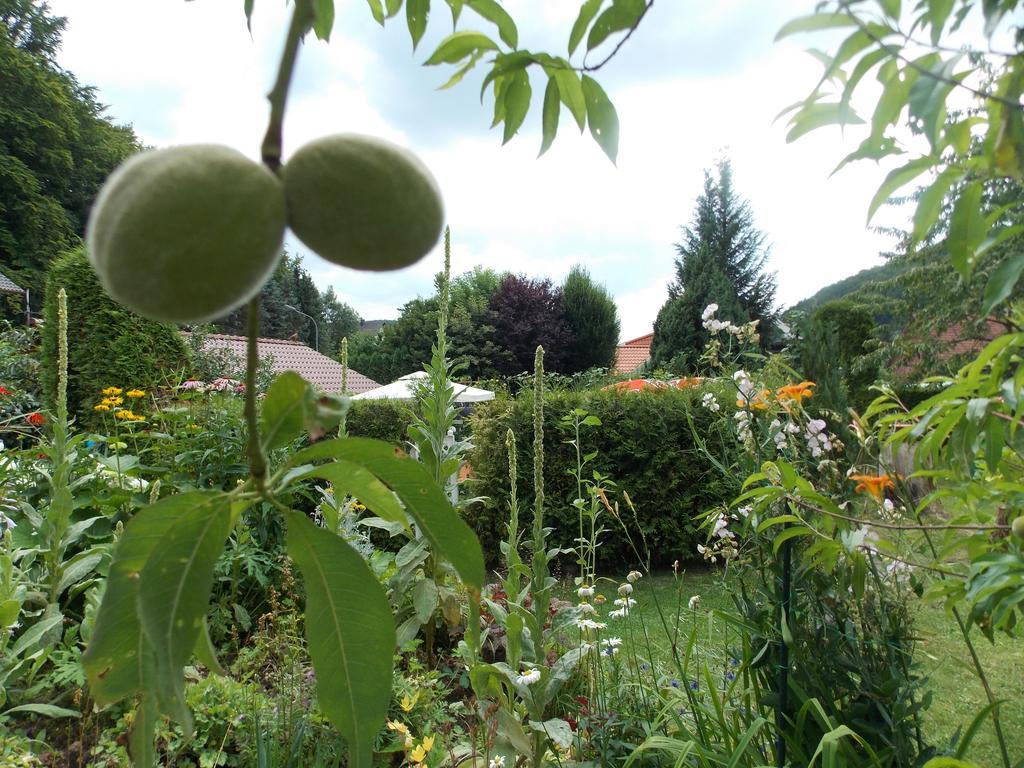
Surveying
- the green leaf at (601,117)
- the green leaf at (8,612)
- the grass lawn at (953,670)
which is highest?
the green leaf at (601,117)

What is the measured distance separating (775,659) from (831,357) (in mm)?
1167

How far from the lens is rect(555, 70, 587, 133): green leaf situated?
72 centimetres

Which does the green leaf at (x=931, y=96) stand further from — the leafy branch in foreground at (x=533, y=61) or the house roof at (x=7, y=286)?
the house roof at (x=7, y=286)

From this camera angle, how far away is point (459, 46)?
72 cm

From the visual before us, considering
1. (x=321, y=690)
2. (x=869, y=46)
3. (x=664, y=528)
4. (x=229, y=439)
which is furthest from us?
(x=664, y=528)

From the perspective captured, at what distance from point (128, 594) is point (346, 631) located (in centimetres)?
14

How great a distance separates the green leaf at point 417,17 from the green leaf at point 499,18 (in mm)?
97

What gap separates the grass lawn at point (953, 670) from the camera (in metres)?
2.71

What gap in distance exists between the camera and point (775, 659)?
2.01m

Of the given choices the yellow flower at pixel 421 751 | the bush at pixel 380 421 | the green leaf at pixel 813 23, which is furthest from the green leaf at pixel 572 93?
the bush at pixel 380 421

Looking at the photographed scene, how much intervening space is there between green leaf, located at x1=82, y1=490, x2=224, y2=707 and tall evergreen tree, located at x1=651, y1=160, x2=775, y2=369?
827 inches

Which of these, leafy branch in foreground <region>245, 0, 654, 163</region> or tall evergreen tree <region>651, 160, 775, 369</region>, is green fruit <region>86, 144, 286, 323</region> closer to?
leafy branch in foreground <region>245, 0, 654, 163</region>

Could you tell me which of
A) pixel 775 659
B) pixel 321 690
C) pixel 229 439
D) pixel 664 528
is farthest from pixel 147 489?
pixel 664 528

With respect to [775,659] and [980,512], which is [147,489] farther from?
[980,512]
